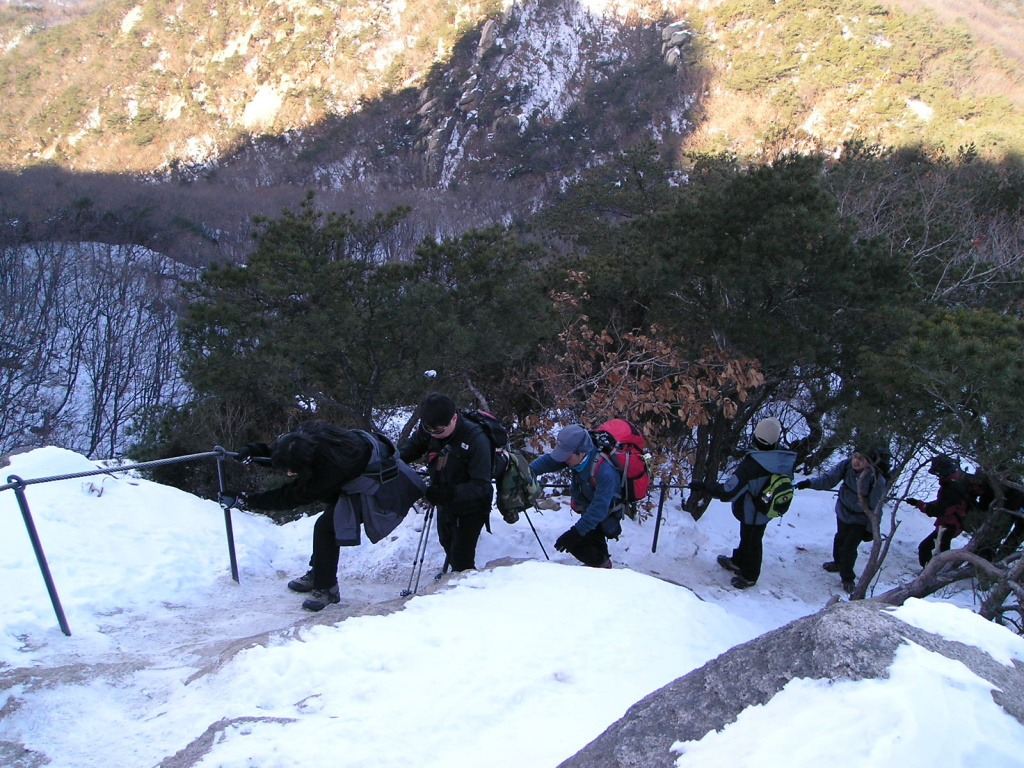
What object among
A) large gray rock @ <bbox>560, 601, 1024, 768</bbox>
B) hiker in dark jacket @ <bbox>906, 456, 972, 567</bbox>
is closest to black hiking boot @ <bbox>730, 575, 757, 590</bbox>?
hiker in dark jacket @ <bbox>906, 456, 972, 567</bbox>

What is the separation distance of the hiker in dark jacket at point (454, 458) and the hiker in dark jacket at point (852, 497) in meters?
3.13

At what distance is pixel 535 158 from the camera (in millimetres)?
57938

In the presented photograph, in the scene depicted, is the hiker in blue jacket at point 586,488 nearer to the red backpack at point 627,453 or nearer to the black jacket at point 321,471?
the red backpack at point 627,453

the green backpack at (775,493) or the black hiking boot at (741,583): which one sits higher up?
the green backpack at (775,493)

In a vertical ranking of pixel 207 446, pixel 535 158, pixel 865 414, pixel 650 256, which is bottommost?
pixel 207 446

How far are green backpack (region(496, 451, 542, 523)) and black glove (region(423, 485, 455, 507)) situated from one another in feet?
1.34

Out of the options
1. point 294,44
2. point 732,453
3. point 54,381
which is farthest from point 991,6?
point 54,381

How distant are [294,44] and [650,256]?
7740 cm

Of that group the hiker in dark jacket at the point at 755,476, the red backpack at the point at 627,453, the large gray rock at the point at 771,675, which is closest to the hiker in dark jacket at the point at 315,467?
the red backpack at the point at 627,453

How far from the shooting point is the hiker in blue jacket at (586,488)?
479 cm

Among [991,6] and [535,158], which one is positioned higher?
[991,6]

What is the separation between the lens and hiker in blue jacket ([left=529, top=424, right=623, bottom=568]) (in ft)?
15.7

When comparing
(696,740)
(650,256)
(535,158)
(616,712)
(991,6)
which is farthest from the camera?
(991,6)

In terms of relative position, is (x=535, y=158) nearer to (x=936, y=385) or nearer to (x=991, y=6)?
(x=991, y=6)
